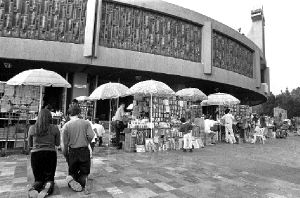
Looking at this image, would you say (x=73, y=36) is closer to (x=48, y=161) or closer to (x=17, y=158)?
(x=17, y=158)

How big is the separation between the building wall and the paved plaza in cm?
1088

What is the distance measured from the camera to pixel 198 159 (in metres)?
8.48

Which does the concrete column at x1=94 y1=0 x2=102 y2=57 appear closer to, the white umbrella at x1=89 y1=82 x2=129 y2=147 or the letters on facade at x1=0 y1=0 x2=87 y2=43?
the letters on facade at x1=0 y1=0 x2=87 y2=43

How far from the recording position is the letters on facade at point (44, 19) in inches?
648

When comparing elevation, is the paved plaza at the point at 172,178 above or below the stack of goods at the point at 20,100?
below

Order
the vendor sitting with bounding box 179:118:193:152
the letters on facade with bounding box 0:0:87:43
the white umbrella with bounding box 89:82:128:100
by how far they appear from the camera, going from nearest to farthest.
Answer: the vendor sitting with bounding box 179:118:193:152 → the white umbrella with bounding box 89:82:128:100 → the letters on facade with bounding box 0:0:87:43

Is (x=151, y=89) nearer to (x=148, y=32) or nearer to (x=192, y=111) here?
(x=192, y=111)

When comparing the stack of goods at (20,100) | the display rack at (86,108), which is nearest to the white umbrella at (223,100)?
the display rack at (86,108)

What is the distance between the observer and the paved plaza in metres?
4.70

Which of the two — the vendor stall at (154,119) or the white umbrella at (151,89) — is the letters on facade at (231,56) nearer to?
the vendor stall at (154,119)

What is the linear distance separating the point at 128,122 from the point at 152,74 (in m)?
10.7

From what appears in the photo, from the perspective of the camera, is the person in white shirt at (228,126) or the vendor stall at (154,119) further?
the person in white shirt at (228,126)

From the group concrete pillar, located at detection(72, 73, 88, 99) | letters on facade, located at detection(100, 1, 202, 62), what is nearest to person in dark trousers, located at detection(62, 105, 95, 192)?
letters on facade, located at detection(100, 1, 202, 62)

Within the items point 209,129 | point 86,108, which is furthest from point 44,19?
point 209,129
